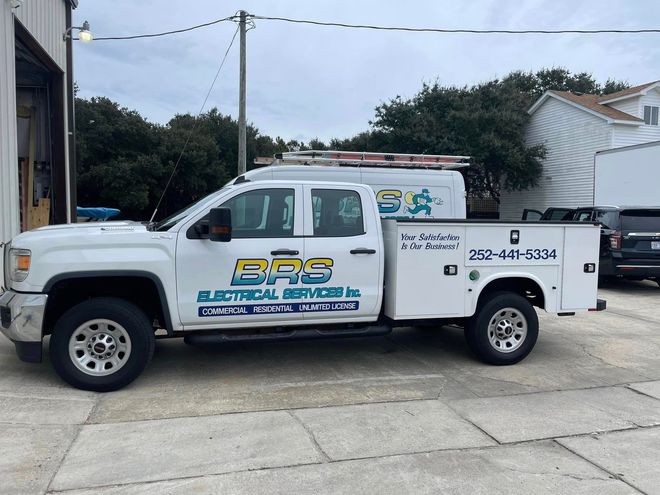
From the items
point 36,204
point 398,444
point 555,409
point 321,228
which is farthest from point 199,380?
point 36,204

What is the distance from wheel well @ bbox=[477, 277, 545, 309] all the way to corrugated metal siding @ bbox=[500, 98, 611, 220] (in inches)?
828

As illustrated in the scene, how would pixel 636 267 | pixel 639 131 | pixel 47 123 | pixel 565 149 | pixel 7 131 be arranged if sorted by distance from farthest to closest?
pixel 565 149 < pixel 639 131 < pixel 47 123 < pixel 636 267 < pixel 7 131

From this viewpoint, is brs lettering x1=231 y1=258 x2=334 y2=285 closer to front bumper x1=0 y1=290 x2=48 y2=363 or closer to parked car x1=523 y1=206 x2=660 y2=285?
front bumper x1=0 y1=290 x2=48 y2=363

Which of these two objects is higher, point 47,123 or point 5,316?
point 47,123

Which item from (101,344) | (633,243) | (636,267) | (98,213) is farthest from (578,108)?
(101,344)

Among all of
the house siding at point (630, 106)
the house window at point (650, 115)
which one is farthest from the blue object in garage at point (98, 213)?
the house window at point (650, 115)

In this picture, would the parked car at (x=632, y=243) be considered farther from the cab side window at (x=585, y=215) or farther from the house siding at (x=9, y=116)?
the house siding at (x=9, y=116)

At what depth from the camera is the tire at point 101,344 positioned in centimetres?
514

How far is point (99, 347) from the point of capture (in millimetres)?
5223

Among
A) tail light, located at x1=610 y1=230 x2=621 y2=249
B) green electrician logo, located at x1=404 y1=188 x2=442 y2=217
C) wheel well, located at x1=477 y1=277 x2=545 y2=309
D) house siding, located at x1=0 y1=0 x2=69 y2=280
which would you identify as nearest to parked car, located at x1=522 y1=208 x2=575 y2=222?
tail light, located at x1=610 y1=230 x2=621 y2=249

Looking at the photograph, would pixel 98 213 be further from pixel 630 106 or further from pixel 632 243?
pixel 630 106

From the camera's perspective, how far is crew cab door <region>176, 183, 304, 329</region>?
5.38m

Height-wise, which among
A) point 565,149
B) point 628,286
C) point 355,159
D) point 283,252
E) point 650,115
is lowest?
point 628,286

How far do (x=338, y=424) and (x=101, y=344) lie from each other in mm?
2377
